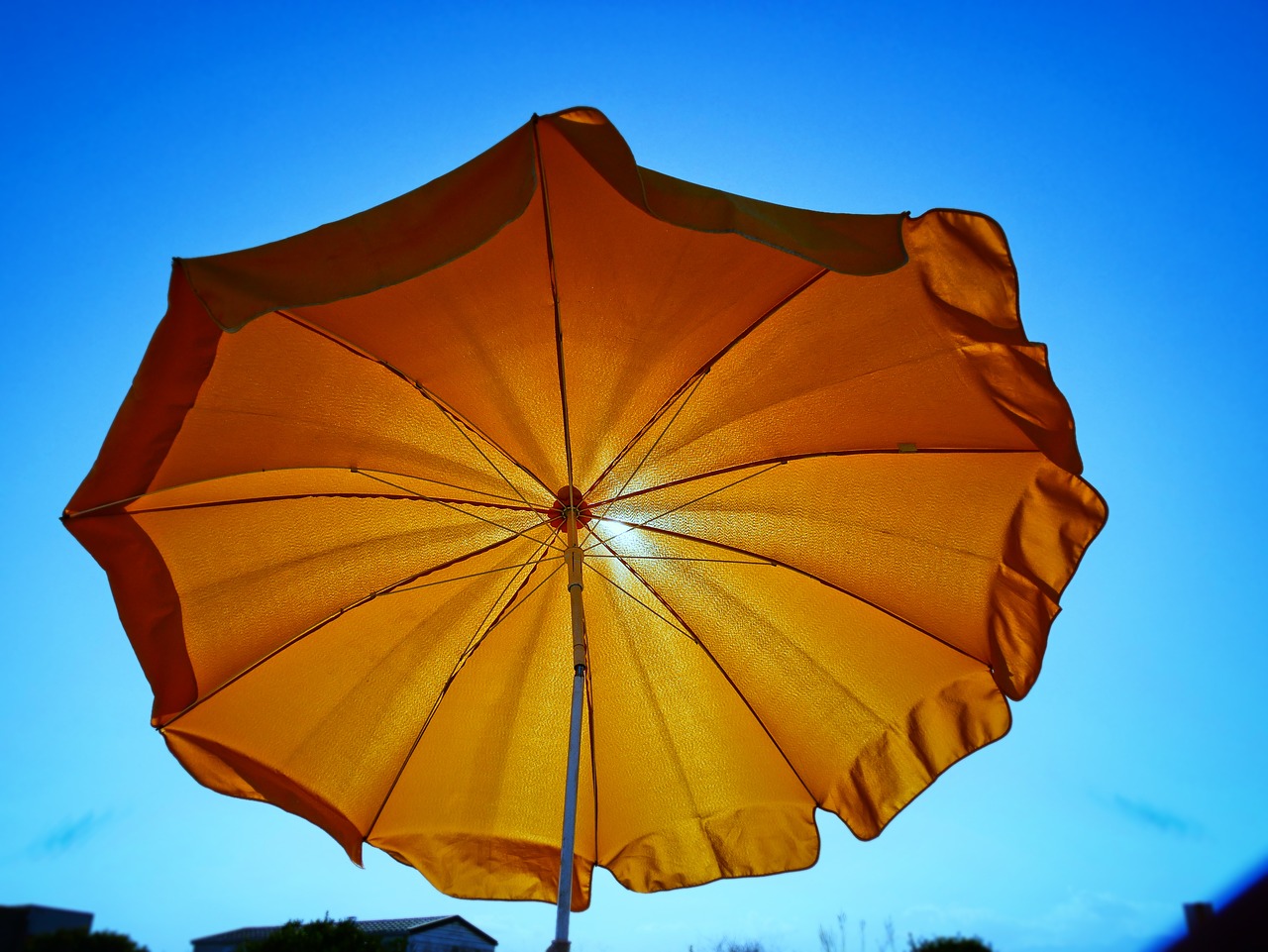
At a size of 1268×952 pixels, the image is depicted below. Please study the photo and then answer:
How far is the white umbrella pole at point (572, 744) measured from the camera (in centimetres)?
257

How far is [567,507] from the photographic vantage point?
11.2ft

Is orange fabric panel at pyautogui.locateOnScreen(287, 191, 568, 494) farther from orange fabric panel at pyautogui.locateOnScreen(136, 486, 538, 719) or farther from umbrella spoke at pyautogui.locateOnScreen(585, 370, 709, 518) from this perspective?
orange fabric panel at pyautogui.locateOnScreen(136, 486, 538, 719)

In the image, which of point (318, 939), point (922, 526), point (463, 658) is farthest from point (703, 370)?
point (318, 939)

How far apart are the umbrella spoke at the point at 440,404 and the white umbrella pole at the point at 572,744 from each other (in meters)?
0.26

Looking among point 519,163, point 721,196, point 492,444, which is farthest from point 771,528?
point 519,163

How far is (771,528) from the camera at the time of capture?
333cm

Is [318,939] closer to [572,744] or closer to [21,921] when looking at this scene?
[572,744]

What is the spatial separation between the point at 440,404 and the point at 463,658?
1.13m

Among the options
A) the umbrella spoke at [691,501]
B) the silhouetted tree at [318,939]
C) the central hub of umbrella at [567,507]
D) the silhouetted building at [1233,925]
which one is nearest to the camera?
the silhouetted building at [1233,925]

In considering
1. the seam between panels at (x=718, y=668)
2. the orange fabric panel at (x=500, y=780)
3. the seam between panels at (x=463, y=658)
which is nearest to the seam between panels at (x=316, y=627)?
the seam between panels at (x=463, y=658)

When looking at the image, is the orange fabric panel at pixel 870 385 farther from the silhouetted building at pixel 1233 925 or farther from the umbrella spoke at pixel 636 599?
the silhouetted building at pixel 1233 925

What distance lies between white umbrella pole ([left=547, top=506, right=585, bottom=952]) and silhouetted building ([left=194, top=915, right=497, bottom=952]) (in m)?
16.2

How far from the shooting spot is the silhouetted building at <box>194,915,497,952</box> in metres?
17.8

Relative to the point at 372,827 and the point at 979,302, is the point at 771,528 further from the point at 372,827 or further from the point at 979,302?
the point at 372,827
